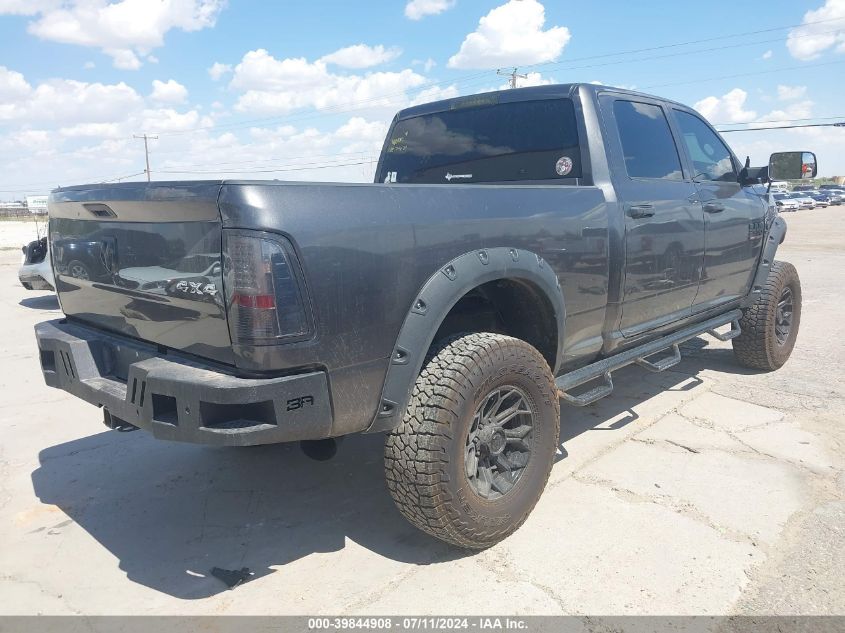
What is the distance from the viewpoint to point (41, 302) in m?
10.2

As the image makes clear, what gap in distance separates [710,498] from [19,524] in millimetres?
3338

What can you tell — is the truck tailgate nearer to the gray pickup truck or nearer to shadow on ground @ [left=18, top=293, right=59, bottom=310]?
the gray pickup truck

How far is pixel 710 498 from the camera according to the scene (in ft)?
10.5

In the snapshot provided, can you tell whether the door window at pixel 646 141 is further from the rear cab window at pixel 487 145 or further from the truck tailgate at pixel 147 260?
the truck tailgate at pixel 147 260

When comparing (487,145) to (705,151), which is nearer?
(487,145)

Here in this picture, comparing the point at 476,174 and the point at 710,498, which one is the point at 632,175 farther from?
the point at 710,498

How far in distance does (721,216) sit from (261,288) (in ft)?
11.1

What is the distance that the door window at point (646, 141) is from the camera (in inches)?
144

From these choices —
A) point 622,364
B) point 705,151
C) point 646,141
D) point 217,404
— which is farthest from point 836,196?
point 217,404

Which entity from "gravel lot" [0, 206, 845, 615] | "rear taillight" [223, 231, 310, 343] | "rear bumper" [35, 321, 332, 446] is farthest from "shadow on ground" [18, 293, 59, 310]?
"rear taillight" [223, 231, 310, 343]

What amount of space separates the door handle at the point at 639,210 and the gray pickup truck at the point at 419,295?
0.02 m

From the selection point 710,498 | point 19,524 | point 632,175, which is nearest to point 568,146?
point 632,175

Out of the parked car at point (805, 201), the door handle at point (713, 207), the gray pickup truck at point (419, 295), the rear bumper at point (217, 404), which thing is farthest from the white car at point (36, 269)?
the parked car at point (805, 201)

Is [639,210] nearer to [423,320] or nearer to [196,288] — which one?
[423,320]
